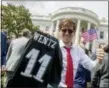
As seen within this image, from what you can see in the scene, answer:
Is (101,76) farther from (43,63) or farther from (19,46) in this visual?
(43,63)

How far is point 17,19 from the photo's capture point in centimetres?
4781

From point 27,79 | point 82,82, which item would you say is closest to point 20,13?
point 82,82

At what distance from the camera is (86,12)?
80875 millimetres

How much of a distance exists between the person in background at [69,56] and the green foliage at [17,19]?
40.2 metres

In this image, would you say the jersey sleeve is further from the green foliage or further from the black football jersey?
the green foliage

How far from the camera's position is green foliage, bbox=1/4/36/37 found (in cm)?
4595

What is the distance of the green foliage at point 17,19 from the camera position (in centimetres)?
4595

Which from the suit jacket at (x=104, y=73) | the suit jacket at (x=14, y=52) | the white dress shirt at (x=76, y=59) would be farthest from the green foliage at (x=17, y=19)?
the white dress shirt at (x=76, y=59)

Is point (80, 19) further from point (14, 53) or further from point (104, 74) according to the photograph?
point (14, 53)

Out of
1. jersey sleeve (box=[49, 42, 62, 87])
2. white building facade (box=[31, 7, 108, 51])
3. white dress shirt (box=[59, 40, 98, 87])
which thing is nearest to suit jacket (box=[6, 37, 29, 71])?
white dress shirt (box=[59, 40, 98, 87])

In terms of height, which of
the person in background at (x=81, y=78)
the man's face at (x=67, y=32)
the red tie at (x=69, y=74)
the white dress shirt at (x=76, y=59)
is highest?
the man's face at (x=67, y=32)

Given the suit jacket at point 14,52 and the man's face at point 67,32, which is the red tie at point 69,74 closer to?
the man's face at point 67,32

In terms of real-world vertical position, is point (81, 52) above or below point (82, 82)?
above

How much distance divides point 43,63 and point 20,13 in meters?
44.8
